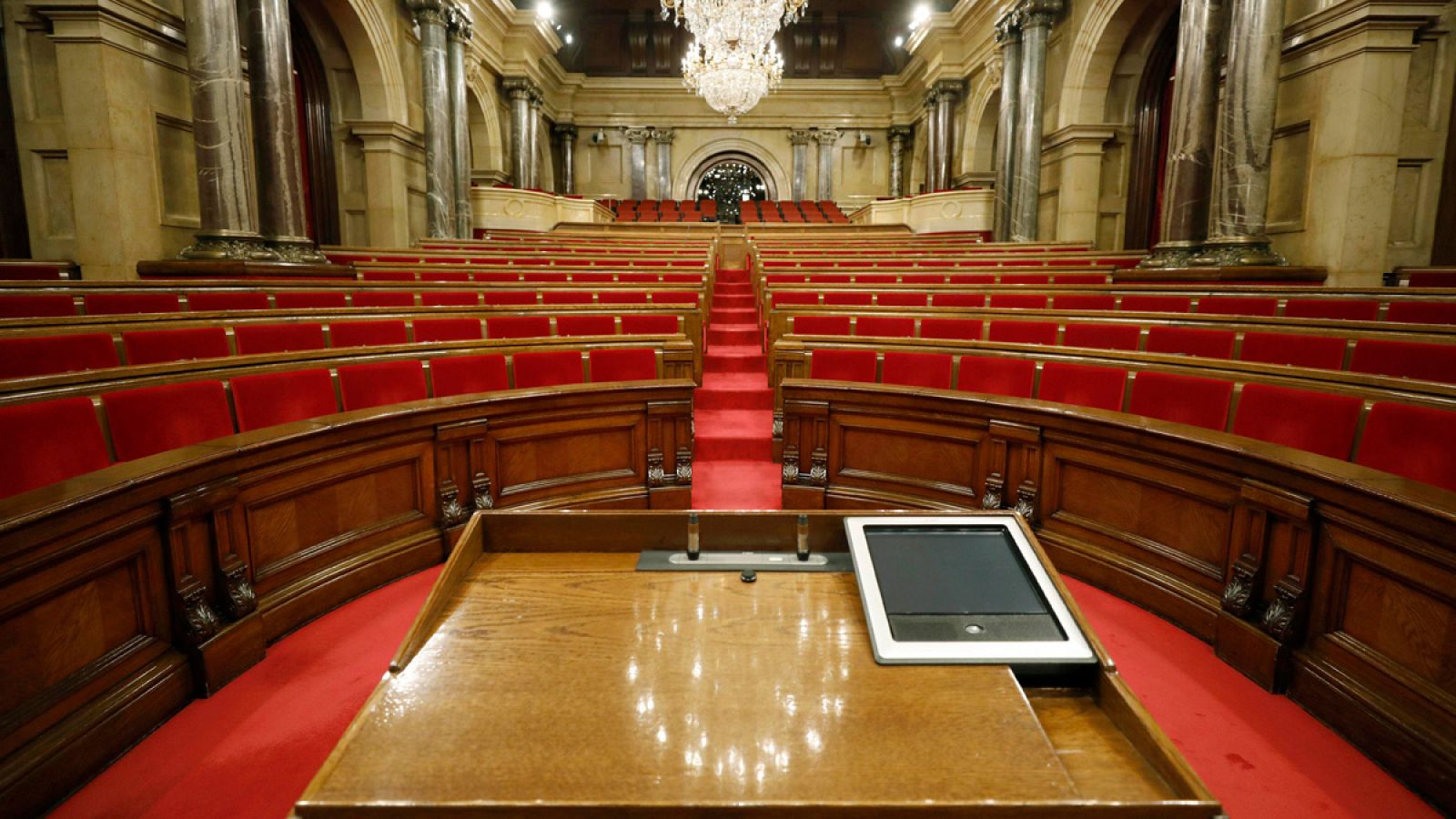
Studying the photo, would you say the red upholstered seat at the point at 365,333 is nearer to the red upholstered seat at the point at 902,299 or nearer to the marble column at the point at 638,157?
the red upholstered seat at the point at 902,299

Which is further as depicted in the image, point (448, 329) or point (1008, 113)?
point (1008, 113)

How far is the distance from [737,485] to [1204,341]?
1710mm

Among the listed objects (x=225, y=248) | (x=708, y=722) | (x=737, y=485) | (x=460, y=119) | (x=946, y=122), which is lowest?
(x=737, y=485)

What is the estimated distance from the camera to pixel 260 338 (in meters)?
2.40

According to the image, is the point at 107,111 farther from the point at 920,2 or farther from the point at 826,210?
the point at 920,2

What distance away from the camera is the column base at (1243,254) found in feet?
13.5

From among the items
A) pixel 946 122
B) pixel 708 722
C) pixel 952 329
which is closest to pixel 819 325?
pixel 952 329

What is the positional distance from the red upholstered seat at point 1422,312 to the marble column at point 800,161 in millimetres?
11797

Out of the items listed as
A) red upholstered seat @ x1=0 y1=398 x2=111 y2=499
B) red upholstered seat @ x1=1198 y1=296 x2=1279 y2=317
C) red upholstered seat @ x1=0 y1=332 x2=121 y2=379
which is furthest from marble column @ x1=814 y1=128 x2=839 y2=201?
red upholstered seat @ x1=0 y1=398 x2=111 y2=499

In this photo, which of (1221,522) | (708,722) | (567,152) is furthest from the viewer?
(567,152)

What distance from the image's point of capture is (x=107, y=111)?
4.02 m

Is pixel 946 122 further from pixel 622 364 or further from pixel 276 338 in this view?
pixel 276 338

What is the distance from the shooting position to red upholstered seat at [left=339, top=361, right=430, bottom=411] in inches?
80.9

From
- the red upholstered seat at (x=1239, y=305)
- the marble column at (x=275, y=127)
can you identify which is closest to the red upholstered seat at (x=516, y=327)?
the marble column at (x=275, y=127)
